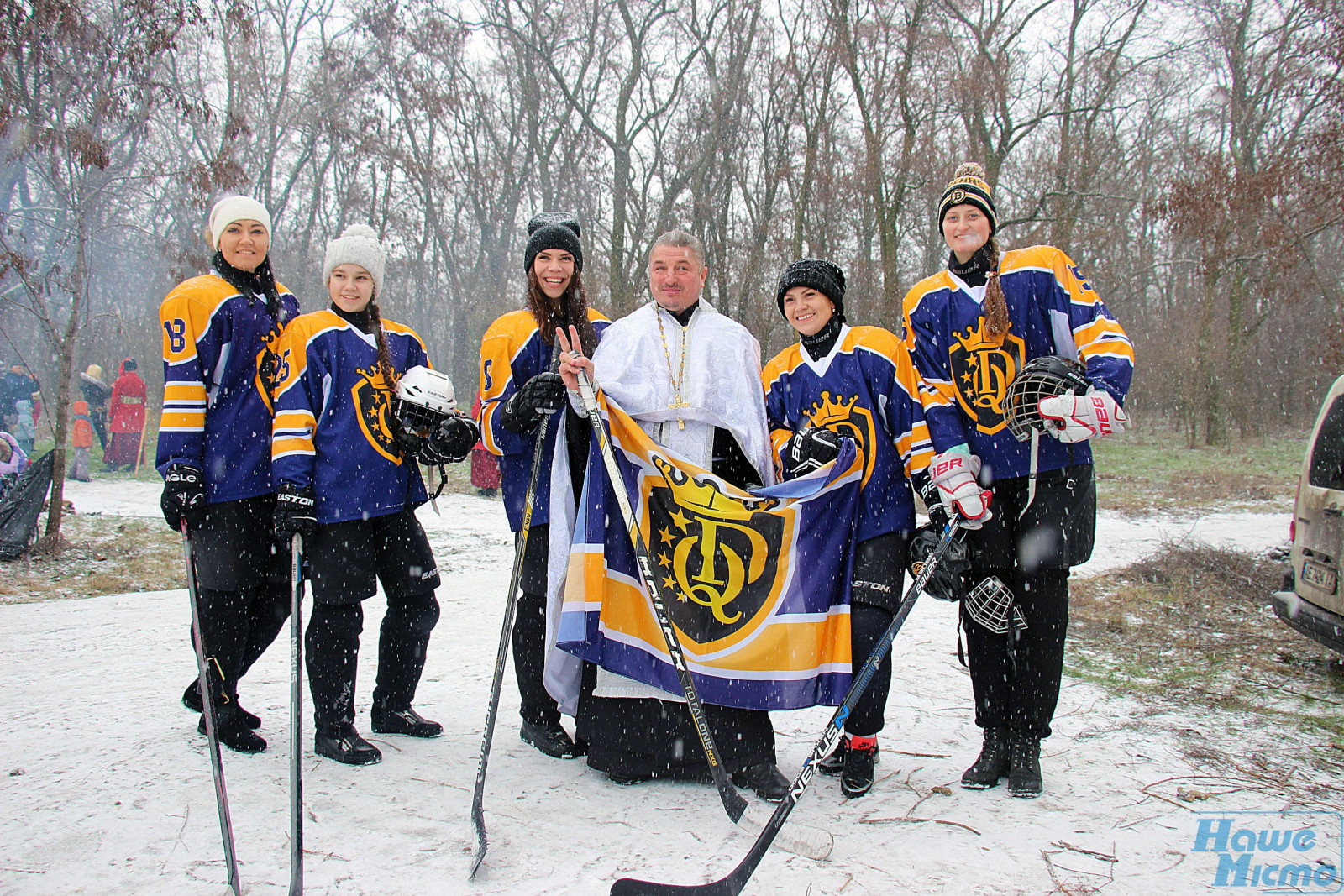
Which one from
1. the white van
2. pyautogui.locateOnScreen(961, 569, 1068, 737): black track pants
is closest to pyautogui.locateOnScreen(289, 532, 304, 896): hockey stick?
pyautogui.locateOnScreen(961, 569, 1068, 737): black track pants

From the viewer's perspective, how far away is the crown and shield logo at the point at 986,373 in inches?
116

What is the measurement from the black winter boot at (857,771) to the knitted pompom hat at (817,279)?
1585mm

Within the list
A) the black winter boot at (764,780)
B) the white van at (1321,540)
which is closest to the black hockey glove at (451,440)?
the black winter boot at (764,780)

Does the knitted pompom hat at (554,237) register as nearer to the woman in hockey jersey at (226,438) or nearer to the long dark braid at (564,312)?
the long dark braid at (564,312)

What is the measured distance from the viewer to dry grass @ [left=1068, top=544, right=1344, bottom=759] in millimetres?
3830

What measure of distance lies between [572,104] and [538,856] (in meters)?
18.8

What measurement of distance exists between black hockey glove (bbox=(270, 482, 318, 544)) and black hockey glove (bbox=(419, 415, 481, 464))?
0.46 meters

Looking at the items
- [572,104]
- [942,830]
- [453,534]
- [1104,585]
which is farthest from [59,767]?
[572,104]

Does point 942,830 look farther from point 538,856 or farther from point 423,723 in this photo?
point 423,723

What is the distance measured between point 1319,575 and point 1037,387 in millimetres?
1989

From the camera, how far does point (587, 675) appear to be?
3.16 metres

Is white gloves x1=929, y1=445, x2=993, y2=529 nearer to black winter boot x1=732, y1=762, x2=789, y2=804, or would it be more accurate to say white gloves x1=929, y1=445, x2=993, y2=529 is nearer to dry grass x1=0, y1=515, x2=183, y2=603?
black winter boot x1=732, y1=762, x2=789, y2=804

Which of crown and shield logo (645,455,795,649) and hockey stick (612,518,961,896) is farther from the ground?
crown and shield logo (645,455,795,649)

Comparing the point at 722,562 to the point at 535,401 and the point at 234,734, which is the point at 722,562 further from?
the point at 234,734
